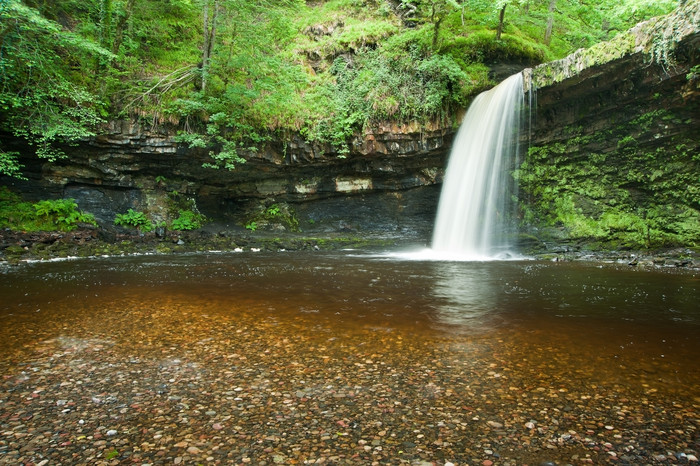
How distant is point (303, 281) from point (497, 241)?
10.5 m

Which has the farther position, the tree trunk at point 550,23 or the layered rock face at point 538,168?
the tree trunk at point 550,23

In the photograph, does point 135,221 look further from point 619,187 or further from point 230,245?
point 619,187

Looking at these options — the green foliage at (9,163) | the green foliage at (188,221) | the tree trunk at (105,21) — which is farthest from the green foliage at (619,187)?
the green foliage at (9,163)

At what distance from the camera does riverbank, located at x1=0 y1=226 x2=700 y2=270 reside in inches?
507

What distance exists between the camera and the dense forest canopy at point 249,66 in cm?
1435

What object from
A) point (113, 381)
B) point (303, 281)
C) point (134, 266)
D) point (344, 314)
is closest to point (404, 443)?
point (113, 381)

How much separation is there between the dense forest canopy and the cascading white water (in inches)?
57.3

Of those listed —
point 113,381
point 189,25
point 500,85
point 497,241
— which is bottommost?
point 113,381

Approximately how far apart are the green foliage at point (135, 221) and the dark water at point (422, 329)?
7030 millimetres

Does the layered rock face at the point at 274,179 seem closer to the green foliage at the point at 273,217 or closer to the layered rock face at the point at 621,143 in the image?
the green foliage at the point at 273,217

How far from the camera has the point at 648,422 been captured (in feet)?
9.80

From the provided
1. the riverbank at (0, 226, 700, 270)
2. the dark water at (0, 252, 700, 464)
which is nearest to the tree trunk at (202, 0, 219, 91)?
the riverbank at (0, 226, 700, 270)

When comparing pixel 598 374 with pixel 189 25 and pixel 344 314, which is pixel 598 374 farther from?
pixel 189 25

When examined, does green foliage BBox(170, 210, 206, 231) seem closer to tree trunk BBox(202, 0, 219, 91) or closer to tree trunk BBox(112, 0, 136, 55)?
tree trunk BBox(202, 0, 219, 91)
